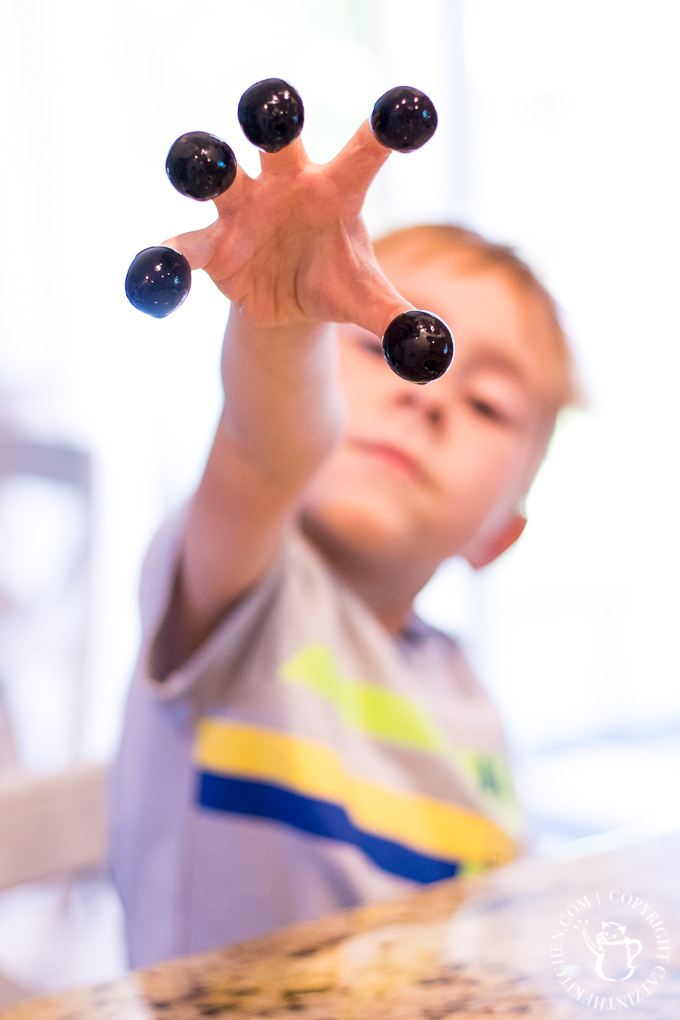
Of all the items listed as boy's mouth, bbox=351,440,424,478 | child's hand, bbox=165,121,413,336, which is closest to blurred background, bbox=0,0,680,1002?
boy's mouth, bbox=351,440,424,478

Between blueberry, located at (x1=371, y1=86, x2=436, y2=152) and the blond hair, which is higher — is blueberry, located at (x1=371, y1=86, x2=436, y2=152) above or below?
below

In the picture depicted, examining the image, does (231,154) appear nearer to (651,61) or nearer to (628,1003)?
(628,1003)

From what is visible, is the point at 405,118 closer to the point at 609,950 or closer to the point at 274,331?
the point at 274,331

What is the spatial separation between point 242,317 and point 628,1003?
0.88ft

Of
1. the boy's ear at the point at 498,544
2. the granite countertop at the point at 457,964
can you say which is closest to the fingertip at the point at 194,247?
the granite countertop at the point at 457,964

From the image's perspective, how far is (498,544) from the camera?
926mm

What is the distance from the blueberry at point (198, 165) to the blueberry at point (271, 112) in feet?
0.04

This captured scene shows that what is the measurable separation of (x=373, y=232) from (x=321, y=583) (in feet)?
2.53

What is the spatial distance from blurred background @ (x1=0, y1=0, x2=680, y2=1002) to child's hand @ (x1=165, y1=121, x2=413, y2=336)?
58cm

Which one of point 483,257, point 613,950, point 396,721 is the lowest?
point 613,950

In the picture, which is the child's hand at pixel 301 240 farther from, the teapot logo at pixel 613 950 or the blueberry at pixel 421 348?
the teapot logo at pixel 613 950

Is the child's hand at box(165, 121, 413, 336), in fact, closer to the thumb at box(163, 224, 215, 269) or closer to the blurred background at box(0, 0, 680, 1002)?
the thumb at box(163, 224, 215, 269)

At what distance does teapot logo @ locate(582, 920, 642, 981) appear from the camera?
1.09 ft

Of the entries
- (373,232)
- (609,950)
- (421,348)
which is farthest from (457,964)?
(373,232)
